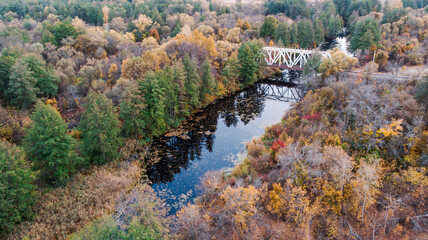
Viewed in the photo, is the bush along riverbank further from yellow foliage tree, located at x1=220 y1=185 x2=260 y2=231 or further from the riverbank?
the riverbank

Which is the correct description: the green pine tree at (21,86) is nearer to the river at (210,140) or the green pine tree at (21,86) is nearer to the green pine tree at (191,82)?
the river at (210,140)

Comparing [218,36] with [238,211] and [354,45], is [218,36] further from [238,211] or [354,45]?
[238,211]

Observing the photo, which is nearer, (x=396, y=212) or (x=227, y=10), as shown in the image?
(x=396, y=212)

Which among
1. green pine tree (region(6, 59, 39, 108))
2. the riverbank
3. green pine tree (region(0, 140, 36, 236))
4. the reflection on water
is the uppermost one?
green pine tree (region(6, 59, 39, 108))

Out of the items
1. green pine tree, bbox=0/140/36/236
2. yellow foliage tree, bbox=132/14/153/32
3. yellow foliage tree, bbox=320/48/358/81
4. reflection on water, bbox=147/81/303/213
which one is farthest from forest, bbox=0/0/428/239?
yellow foliage tree, bbox=132/14/153/32

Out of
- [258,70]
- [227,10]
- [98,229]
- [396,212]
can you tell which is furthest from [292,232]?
[227,10]

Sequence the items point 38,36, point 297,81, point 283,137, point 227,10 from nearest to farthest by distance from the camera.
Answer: point 283,137
point 38,36
point 297,81
point 227,10
